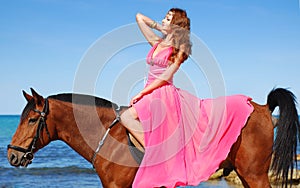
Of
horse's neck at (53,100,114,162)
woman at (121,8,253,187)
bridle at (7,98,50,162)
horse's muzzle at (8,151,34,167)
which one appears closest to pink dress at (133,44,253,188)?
woman at (121,8,253,187)

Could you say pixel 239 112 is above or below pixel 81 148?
above

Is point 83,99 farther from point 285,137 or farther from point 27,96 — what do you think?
point 285,137

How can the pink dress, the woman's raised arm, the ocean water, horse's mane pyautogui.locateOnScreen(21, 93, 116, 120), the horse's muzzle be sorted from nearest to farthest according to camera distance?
1. the pink dress
2. the horse's muzzle
3. horse's mane pyautogui.locateOnScreen(21, 93, 116, 120)
4. the woman's raised arm
5. the ocean water

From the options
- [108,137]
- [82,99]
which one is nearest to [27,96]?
[82,99]

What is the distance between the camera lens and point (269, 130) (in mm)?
4793

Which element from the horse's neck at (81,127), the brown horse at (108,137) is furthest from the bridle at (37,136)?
the horse's neck at (81,127)

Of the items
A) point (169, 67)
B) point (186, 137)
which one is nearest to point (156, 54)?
point (169, 67)

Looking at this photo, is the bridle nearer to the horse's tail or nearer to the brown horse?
the brown horse

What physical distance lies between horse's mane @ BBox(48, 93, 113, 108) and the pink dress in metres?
0.44

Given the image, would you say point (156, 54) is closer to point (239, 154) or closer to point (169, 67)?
point (169, 67)

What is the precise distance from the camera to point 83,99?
4812 mm

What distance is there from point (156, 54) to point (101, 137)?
106 centimetres

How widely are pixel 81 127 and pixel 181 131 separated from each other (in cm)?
106

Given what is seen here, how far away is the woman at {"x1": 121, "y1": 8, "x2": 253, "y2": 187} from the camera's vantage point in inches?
179
